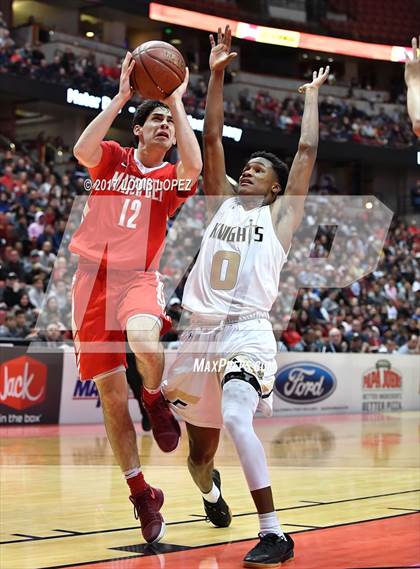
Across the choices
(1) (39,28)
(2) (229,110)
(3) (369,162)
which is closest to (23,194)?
(1) (39,28)

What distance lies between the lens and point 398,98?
39094mm

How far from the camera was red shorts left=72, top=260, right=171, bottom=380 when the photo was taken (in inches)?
223

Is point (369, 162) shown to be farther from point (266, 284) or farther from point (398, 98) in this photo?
point (266, 284)

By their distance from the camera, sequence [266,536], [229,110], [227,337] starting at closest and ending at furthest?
[266,536] < [227,337] < [229,110]

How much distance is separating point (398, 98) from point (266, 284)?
115 ft

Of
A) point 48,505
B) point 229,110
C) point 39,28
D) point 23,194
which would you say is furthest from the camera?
point 229,110

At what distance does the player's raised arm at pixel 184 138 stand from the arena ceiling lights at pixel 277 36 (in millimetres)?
26035

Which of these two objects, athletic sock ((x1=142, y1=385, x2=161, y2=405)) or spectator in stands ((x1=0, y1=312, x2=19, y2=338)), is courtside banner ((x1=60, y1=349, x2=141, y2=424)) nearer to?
spectator in stands ((x1=0, y1=312, x2=19, y2=338))

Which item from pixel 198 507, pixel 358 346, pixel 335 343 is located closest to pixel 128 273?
pixel 198 507

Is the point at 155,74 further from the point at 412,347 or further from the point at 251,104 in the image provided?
the point at 251,104

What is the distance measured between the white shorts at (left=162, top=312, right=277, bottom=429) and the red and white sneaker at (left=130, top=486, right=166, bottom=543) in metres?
0.51

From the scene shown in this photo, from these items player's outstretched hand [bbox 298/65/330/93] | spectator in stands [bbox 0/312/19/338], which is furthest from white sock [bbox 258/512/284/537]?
spectator in stands [bbox 0/312/19/338]

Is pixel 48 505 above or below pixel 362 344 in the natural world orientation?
below

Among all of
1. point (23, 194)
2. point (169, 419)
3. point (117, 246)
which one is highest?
point (23, 194)
